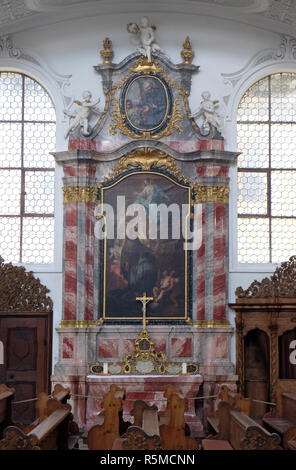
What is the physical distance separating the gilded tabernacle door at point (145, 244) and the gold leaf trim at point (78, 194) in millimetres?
200

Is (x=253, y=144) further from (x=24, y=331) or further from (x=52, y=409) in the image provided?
(x=52, y=409)

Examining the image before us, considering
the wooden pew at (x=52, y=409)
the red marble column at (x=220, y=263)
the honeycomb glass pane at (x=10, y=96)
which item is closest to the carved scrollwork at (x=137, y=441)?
the wooden pew at (x=52, y=409)

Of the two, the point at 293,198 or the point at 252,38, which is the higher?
the point at 252,38

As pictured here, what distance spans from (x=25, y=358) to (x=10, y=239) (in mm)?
2438

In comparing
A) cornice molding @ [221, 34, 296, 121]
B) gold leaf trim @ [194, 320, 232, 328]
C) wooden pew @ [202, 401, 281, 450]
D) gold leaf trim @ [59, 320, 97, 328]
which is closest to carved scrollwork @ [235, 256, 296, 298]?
gold leaf trim @ [194, 320, 232, 328]

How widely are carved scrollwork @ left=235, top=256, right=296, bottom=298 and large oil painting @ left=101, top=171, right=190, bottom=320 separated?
1.26 metres

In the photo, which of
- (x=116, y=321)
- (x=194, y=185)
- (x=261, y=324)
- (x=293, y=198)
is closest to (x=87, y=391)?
(x=116, y=321)

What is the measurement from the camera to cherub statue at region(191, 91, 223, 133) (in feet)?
49.1

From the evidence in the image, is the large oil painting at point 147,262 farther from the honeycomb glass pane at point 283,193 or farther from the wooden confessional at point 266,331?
the honeycomb glass pane at point 283,193

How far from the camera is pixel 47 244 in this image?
1522cm

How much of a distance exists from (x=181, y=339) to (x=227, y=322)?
0.96 m

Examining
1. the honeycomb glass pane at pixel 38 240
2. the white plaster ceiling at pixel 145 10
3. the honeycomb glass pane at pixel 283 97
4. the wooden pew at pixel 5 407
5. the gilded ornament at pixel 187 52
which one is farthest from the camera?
the honeycomb glass pane at pixel 283 97

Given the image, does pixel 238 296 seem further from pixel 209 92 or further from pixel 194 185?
pixel 209 92

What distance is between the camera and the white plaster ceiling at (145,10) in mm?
14484
